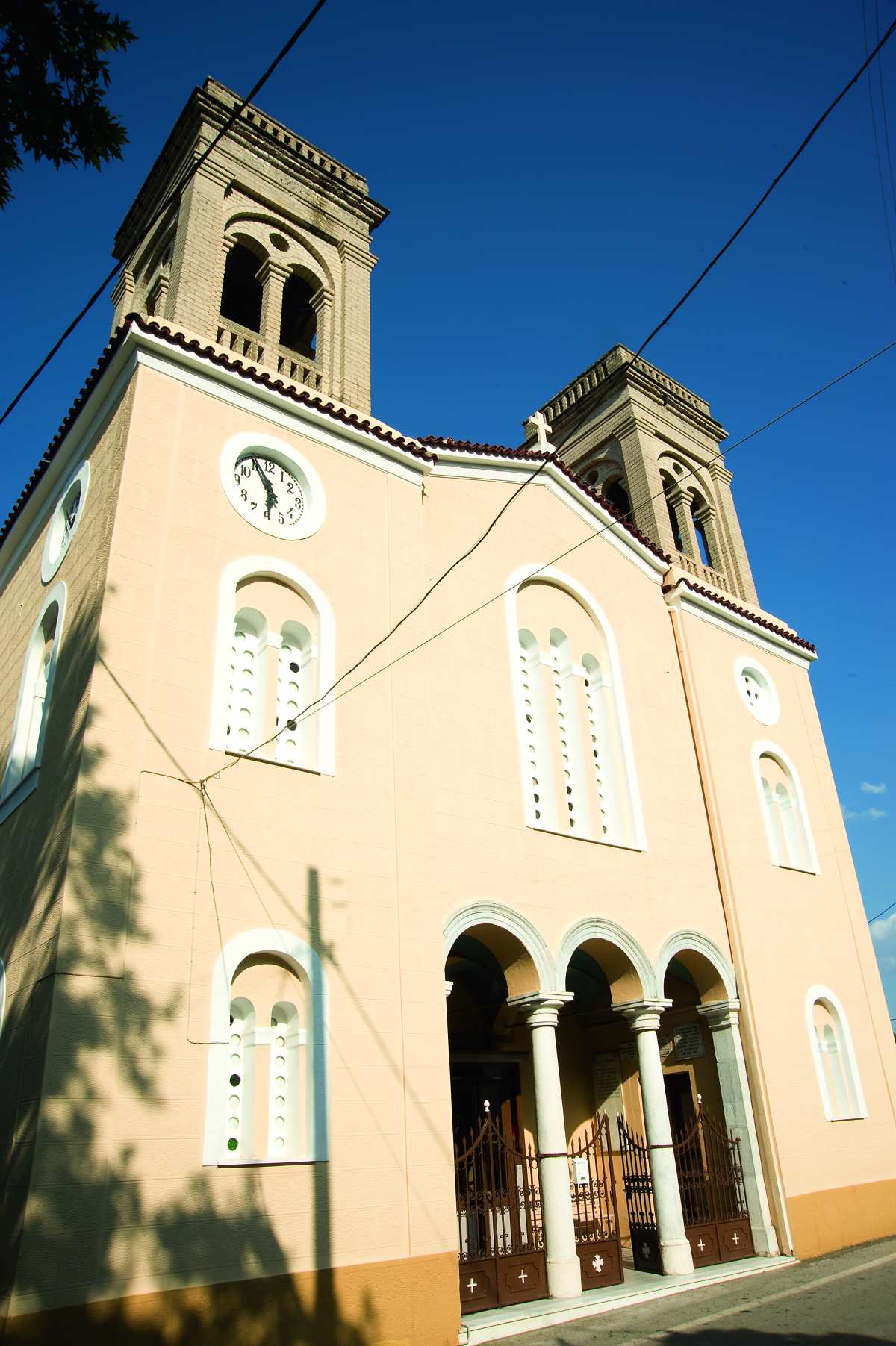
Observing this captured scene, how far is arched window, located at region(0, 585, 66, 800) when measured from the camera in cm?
980

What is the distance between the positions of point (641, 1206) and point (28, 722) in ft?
29.7

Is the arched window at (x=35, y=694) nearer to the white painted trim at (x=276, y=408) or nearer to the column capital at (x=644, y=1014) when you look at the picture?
the white painted trim at (x=276, y=408)

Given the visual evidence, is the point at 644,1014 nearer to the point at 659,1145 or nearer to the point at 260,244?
the point at 659,1145

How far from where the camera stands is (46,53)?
6.22 metres

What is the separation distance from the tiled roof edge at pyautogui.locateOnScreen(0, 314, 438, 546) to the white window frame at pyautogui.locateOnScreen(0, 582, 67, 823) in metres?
2.12

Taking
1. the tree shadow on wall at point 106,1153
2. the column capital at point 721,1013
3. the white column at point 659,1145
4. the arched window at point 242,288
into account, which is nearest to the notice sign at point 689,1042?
the column capital at point 721,1013

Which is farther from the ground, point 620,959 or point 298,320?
point 298,320

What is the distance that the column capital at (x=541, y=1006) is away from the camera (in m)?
10.5

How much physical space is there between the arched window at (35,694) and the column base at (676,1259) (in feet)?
28.1

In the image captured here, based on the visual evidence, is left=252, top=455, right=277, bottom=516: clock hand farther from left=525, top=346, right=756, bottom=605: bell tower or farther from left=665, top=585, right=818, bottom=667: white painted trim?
left=525, top=346, right=756, bottom=605: bell tower

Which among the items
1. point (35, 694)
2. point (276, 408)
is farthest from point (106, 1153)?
point (276, 408)

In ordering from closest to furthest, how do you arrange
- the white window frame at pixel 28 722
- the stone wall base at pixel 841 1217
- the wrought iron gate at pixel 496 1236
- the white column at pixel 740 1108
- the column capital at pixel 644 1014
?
the wrought iron gate at pixel 496 1236
the white window frame at pixel 28 722
the column capital at pixel 644 1014
the white column at pixel 740 1108
the stone wall base at pixel 841 1217

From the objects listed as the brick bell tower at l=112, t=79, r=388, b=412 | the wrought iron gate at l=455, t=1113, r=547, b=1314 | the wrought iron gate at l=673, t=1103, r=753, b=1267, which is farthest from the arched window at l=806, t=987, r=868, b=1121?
the brick bell tower at l=112, t=79, r=388, b=412

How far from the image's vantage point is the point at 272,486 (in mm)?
10602
